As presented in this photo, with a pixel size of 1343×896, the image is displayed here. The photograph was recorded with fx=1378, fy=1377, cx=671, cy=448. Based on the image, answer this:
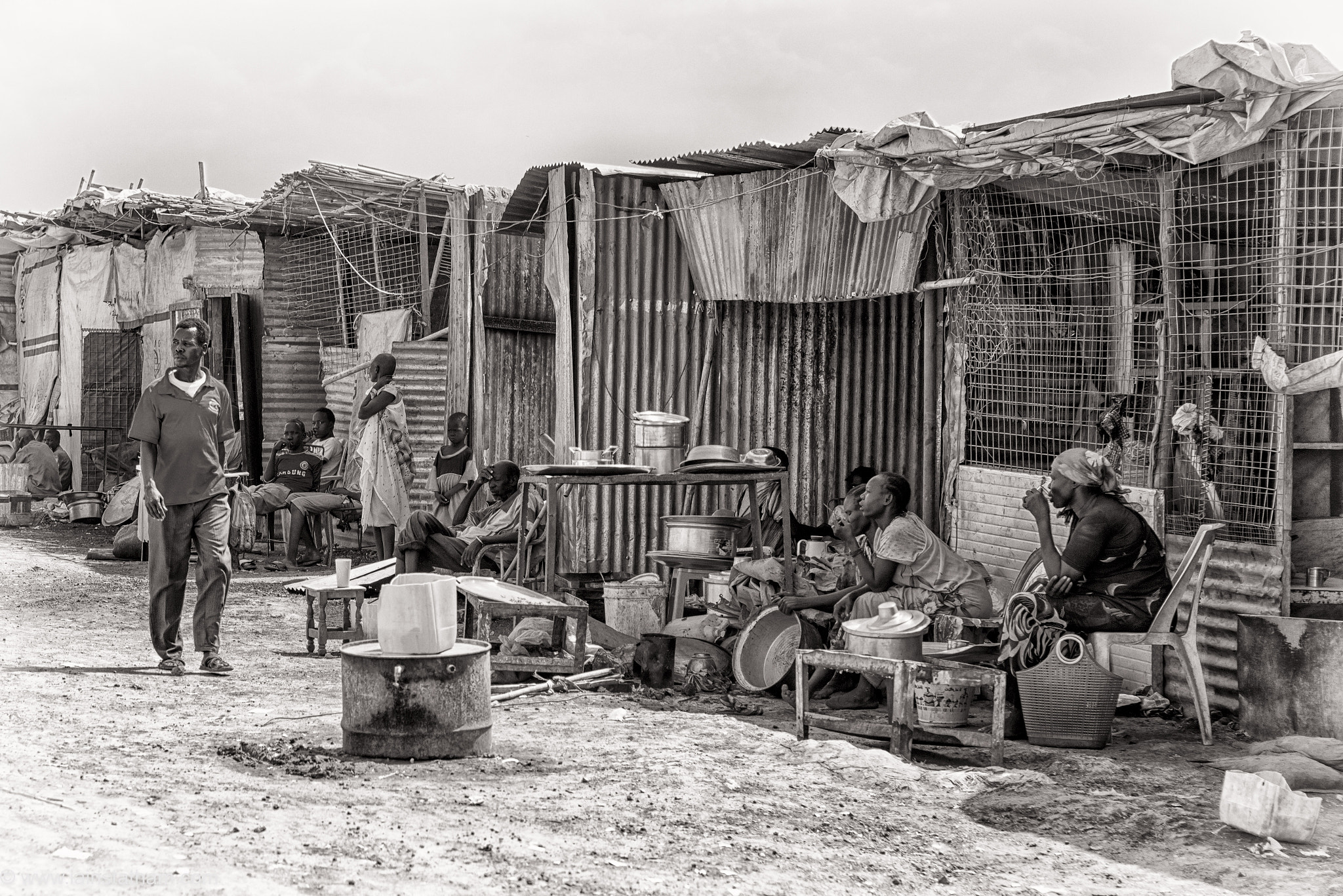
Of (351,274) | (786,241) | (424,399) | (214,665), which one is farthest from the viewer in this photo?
(351,274)

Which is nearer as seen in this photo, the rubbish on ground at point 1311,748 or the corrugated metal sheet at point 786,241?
the rubbish on ground at point 1311,748

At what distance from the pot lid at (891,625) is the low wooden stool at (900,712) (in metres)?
0.17

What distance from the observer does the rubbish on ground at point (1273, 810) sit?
4.83m

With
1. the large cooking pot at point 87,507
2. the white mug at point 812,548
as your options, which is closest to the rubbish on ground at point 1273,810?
the white mug at point 812,548

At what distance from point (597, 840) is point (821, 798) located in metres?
1.12

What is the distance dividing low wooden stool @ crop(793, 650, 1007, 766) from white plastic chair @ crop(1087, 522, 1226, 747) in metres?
0.74

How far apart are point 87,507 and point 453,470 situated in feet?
22.4

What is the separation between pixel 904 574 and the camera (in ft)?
24.7

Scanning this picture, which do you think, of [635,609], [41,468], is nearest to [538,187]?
[635,609]

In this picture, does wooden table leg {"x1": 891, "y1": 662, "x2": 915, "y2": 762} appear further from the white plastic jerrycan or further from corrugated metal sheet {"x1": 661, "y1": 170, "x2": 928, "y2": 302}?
corrugated metal sheet {"x1": 661, "y1": 170, "x2": 928, "y2": 302}

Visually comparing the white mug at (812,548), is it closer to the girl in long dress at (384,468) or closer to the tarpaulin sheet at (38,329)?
the girl in long dress at (384,468)

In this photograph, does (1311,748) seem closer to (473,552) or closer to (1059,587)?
(1059,587)

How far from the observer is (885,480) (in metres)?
7.61

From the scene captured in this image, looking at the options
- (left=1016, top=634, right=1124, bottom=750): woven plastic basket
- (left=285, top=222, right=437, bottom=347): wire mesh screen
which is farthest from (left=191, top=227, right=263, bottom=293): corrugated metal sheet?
(left=1016, top=634, right=1124, bottom=750): woven plastic basket
